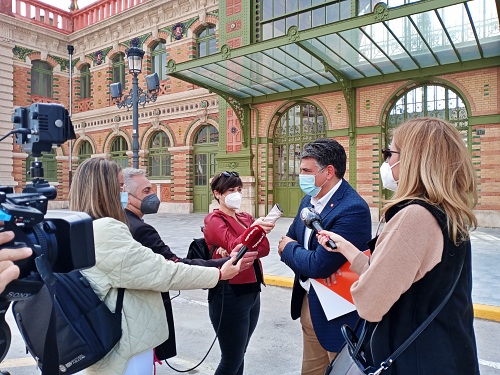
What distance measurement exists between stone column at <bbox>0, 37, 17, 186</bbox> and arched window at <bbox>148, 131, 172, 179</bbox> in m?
7.75

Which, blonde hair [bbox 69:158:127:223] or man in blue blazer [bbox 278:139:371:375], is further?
man in blue blazer [bbox 278:139:371:375]

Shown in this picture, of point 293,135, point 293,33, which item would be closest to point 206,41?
point 293,135

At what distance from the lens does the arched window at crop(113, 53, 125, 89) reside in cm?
2122

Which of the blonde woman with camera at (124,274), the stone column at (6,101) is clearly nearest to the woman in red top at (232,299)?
the blonde woman with camera at (124,274)

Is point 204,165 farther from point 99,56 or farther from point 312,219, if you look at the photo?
point 312,219

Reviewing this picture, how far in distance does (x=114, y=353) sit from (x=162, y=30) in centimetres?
1952

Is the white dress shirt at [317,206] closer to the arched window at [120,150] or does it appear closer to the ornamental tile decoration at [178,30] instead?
the ornamental tile decoration at [178,30]

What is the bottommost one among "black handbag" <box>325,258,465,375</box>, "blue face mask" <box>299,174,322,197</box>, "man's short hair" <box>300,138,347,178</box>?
"black handbag" <box>325,258,465,375</box>

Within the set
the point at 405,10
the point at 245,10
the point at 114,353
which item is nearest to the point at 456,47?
the point at 405,10

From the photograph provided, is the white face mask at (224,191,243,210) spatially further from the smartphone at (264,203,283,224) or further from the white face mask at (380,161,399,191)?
the white face mask at (380,161,399,191)

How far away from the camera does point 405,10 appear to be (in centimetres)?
891

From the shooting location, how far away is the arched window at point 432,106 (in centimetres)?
1204

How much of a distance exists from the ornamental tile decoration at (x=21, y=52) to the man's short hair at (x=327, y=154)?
24157mm

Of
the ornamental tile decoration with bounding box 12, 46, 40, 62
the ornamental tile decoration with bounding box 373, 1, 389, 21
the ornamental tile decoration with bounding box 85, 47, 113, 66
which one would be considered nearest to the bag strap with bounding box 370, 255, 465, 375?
the ornamental tile decoration with bounding box 373, 1, 389, 21
